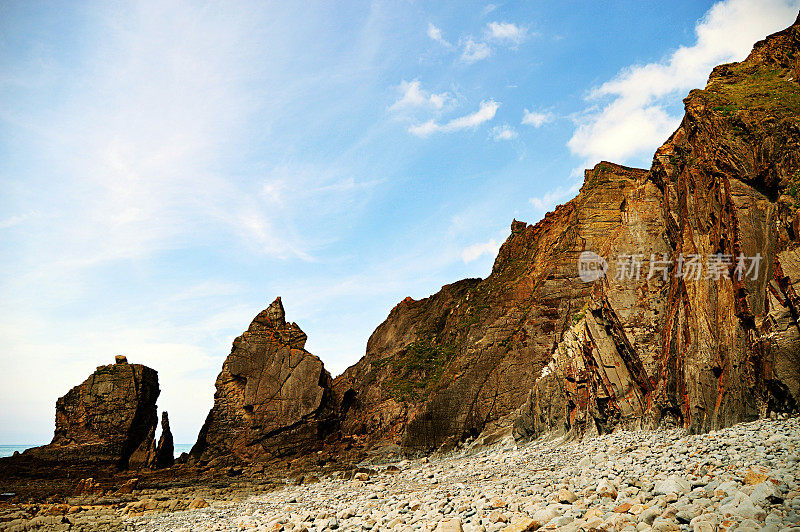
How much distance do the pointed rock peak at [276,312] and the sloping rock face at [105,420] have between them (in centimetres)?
1241

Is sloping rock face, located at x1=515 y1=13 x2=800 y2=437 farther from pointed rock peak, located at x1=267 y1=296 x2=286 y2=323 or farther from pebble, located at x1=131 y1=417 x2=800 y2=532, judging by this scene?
pointed rock peak, located at x1=267 y1=296 x2=286 y2=323

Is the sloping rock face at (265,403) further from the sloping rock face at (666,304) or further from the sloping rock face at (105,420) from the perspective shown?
the sloping rock face at (105,420)

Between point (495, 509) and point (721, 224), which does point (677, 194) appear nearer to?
point (721, 224)

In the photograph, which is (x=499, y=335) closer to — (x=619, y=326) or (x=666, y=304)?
(x=619, y=326)

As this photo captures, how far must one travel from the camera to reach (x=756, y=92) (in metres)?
17.8

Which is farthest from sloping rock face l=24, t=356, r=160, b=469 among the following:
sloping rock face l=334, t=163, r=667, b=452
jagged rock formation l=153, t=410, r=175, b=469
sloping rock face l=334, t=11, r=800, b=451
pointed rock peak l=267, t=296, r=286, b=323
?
sloping rock face l=334, t=11, r=800, b=451

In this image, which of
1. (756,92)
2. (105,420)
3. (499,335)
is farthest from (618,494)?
(105,420)

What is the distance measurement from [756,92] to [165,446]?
52.4 metres

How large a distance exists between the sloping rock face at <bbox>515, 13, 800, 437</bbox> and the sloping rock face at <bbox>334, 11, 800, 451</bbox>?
0.05m

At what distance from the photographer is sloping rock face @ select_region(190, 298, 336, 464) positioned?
A: 144ft

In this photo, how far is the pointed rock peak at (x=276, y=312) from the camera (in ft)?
166

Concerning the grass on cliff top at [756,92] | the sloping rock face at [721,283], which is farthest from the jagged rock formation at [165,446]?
the grass on cliff top at [756,92]

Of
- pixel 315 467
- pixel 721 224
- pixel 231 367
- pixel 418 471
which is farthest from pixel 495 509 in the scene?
pixel 231 367

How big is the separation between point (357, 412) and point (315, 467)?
33.5 feet
